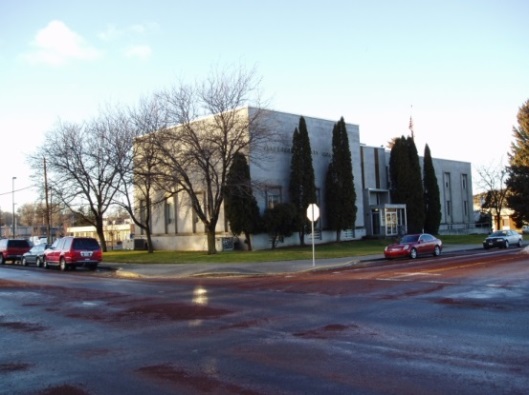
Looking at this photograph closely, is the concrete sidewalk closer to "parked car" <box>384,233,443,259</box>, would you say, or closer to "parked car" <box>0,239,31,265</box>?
"parked car" <box>384,233,443,259</box>

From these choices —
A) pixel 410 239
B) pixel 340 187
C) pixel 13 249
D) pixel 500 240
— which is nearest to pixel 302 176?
pixel 340 187

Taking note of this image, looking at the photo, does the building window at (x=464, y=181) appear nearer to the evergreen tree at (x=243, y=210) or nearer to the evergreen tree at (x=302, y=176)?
the evergreen tree at (x=302, y=176)

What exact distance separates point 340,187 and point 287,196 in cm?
477

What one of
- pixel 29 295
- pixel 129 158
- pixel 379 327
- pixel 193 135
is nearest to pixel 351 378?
pixel 379 327

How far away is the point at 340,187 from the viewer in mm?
44781

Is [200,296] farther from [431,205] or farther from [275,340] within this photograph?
[431,205]

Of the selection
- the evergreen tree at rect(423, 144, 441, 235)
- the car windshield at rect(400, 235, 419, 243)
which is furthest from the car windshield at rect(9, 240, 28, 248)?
the evergreen tree at rect(423, 144, 441, 235)

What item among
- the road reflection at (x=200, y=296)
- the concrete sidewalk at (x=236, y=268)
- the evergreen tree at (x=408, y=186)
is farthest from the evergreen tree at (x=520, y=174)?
the road reflection at (x=200, y=296)

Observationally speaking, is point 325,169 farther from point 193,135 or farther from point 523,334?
point 523,334

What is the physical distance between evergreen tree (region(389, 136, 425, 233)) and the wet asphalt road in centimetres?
3615

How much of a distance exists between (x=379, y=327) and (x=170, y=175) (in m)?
25.7

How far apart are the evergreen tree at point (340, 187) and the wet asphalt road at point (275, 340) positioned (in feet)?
89.7

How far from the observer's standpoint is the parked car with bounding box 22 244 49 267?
113 feet

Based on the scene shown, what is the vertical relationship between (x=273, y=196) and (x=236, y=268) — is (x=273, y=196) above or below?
above
